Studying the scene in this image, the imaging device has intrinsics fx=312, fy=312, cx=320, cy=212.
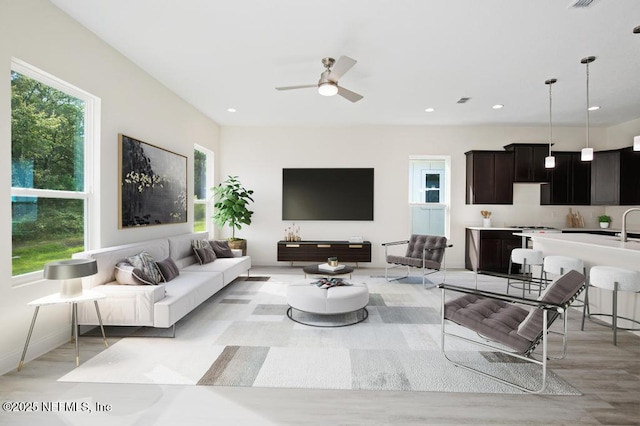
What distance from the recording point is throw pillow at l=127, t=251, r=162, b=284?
10.8 ft

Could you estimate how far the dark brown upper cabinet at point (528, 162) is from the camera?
20.2ft

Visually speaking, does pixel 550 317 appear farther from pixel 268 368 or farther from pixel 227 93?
pixel 227 93

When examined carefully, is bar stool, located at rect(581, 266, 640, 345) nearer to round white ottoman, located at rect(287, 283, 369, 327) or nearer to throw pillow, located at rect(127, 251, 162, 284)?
round white ottoman, located at rect(287, 283, 369, 327)

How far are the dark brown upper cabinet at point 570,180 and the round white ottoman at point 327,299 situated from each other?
517 centimetres

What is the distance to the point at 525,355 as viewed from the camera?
2258 mm

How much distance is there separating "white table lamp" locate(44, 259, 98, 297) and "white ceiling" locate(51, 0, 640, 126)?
226cm

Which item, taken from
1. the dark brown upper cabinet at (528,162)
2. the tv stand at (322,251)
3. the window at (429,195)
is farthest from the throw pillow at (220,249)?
the dark brown upper cabinet at (528,162)

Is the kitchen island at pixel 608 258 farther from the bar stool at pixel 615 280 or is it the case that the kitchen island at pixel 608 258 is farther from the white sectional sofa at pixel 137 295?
the white sectional sofa at pixel 137 295

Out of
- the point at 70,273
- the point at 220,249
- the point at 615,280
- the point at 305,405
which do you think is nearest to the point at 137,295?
the point at 70,273

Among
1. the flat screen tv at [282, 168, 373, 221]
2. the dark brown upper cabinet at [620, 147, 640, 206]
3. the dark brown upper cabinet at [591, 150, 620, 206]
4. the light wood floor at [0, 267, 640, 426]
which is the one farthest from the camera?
the flat screen tv at [282, 168, 373, 221]

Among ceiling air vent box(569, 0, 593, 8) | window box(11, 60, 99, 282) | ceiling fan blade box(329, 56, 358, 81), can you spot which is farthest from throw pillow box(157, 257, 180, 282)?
ceiling air vent box(569, 0, 593, 8)

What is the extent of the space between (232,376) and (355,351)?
3.52ft

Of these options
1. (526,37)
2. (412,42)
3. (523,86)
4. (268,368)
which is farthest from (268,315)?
(523,86)

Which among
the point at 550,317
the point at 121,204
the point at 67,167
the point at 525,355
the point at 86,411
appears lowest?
the point at 86,411
